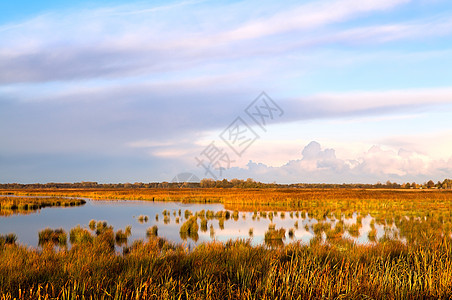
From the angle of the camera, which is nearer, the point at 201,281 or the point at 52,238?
the point at 201,281

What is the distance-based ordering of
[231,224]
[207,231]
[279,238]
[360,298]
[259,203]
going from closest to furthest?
[360,298] → [279,238] → [207,231] → [231,224] → [259,203]

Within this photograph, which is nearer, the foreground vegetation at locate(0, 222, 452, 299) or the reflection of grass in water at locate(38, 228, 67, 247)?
the foreground vegetation at locate(0, 222, 452, 299)

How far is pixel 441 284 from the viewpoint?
5.72m

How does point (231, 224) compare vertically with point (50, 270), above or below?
below

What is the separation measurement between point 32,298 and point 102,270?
1.60 m

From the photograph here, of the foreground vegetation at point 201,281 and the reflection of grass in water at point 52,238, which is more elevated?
the foreground vegetation at point 201,281

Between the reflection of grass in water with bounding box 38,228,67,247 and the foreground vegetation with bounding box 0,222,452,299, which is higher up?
the foreground vegetation with bounding box 0,222,452,299

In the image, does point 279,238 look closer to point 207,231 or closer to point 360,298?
point 207,231

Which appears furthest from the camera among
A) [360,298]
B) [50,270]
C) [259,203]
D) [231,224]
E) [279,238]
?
[259,203]

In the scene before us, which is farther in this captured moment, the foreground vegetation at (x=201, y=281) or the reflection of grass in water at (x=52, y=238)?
the reflection of grass in water at (x=52, y=238)

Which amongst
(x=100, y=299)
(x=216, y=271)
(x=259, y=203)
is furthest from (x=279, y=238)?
(x=259, y=203)

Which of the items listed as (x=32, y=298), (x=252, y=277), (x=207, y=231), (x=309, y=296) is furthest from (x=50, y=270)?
(x=207, y=231)

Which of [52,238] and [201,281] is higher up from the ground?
[201,281]

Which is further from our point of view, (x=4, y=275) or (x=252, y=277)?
(x=252, y=277)
